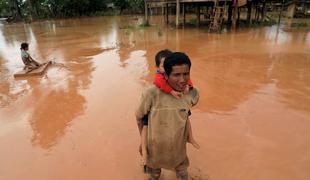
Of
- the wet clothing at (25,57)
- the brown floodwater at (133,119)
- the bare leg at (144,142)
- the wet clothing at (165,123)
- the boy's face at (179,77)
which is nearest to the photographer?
the boy's face at (179,77)

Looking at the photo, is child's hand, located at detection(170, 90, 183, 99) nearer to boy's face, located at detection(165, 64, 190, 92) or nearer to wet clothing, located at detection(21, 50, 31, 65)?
boy's face, located at detection(165, 64, 190, 92)

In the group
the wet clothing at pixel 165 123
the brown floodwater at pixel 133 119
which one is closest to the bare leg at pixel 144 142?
the wet clothing at pixel 165 123

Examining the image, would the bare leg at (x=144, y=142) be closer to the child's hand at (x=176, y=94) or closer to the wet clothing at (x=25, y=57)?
the child's hand at (x=176, y=94)

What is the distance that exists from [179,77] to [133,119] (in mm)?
2752

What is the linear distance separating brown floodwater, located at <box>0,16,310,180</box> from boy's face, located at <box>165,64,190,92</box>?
4.72 ft

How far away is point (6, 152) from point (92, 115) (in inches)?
59.2

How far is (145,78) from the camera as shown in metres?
6.79

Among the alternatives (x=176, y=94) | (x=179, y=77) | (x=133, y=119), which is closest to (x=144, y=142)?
(x=176, y=94)

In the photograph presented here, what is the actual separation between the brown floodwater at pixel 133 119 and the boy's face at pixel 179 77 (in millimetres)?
1440

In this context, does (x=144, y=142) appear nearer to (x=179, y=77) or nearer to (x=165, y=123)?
(x=165, y=123)

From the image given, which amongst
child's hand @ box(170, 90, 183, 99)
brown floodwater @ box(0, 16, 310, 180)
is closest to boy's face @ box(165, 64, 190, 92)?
child's hand @ box(170, 90, 183, 99)

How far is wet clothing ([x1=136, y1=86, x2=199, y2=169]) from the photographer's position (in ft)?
6.24

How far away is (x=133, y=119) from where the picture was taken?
4.43 metres

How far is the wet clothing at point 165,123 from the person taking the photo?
1902 millimetres
